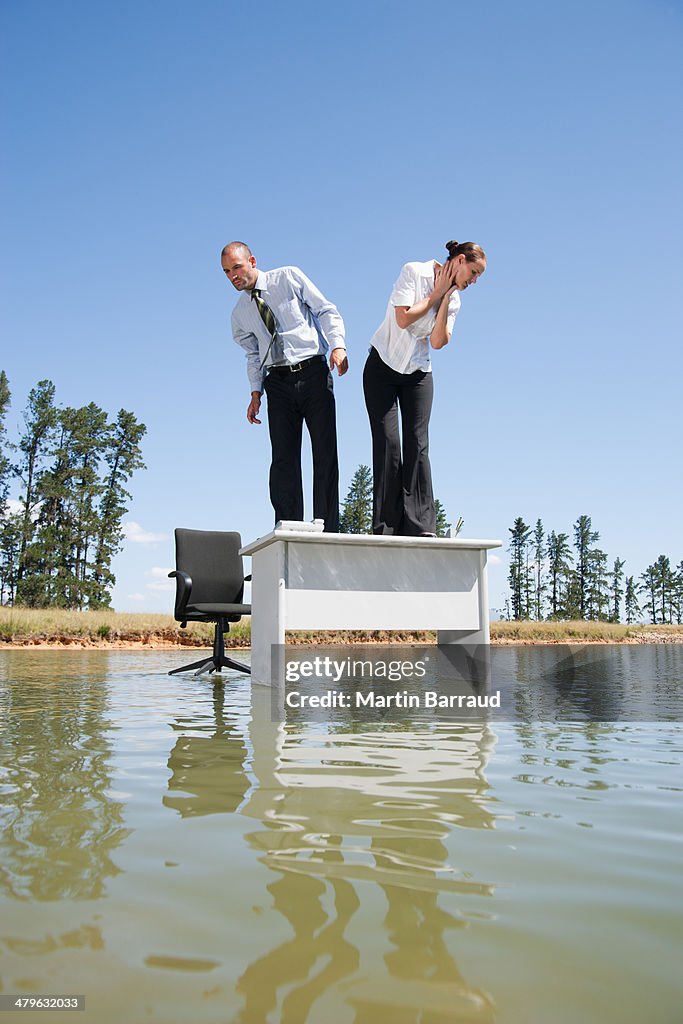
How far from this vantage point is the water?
0.76m

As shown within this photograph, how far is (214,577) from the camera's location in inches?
257

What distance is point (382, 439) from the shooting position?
429 cm

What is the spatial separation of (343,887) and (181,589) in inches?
199

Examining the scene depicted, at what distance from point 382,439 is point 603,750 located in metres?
2.33

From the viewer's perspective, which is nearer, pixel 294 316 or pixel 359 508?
pixel 294 316

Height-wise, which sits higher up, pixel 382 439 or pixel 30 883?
pixel 382 439

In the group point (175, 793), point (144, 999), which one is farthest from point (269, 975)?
point (175, 793)

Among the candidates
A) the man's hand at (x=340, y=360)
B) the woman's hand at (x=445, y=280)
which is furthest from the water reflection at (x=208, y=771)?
the woman's hand at (x=445, y=280)

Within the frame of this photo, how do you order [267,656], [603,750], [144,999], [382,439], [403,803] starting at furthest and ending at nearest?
[382,439]
[267,656]
[603,750]
[403,803]
[144,999]

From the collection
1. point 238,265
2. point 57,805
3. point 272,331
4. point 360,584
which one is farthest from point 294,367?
point 57,805

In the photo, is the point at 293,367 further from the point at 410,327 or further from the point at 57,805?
the point at 57,805

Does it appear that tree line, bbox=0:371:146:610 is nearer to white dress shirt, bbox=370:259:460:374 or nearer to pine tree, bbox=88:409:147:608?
pine tree, bbox=88:409:147:608

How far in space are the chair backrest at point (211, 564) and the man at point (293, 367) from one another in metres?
2.40

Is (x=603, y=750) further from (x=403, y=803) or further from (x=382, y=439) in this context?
(x=382, y=439)
